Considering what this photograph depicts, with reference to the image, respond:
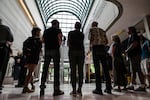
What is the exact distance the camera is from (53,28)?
3.18 meters

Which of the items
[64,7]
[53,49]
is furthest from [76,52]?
[64,7]

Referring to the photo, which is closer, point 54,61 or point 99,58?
point 54,61

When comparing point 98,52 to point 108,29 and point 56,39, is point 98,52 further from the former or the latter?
point 108,29

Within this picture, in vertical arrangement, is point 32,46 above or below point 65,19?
below

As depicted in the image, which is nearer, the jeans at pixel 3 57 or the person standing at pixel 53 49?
the person standing at pixel 53 49

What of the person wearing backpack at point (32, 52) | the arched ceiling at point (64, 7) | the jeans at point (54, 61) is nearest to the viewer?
the jeans at point (54, 61)

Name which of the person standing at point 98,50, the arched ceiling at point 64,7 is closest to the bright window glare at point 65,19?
the arched ceiling at point 64,7

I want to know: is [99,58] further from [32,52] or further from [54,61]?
[32,52]

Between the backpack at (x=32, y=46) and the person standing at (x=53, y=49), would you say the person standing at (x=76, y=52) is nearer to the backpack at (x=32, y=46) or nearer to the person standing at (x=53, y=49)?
the person standing at (x=53, y=49)

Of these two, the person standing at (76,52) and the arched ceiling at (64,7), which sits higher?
the arched ceiling at (64,7)

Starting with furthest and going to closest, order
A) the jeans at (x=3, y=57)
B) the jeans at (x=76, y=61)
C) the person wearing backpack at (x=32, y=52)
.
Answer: the person wearing backpack at (x=32, y=52) → the jeans at (x=3, y=57) → the jeans at (x=76, y=61)

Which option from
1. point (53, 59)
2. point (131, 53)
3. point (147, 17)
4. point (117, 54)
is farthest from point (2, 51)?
point (147, 17)

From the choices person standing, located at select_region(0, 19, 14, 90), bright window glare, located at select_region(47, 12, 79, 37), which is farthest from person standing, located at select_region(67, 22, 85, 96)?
bright window glare, located at select_region(47, 12, 79, 37)

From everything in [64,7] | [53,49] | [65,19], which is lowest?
[53,49]
